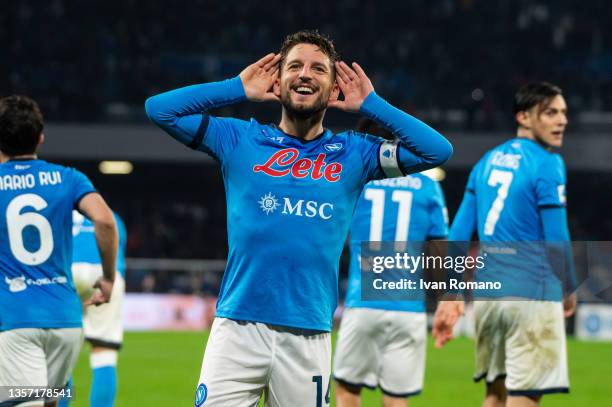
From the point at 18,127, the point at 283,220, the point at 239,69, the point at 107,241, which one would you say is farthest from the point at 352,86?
the point at 239,69

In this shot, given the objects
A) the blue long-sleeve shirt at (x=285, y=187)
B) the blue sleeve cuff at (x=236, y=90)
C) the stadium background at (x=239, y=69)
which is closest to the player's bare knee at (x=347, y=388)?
the blue long-sleeve shirt at (x=285, y=187)

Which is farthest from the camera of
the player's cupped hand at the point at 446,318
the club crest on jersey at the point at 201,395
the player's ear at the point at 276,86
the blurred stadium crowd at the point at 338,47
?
the blurred stadium crowd at the point at 338,47

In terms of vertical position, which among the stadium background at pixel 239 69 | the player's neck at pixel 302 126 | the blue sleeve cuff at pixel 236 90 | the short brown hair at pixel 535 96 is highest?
the stadium background at pixel 239 69

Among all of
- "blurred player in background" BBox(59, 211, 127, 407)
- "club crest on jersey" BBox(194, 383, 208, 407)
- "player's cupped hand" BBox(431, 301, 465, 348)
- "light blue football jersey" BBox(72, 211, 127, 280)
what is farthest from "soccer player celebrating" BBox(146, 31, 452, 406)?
"light blue football jersey" BBox(72, 211, 127, 280)

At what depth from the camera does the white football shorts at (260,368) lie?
3.49 meters

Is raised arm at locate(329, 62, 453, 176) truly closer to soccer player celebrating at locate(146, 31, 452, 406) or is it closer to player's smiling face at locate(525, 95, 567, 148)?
soccer player celebrating at locate(146, 31, 452, 406)

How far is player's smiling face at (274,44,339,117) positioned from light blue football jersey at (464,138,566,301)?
2008mm

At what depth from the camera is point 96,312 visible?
6977mm

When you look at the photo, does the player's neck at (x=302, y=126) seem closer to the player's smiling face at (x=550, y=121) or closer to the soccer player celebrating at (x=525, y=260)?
the soccer player celebrating at (x=525, y=260)

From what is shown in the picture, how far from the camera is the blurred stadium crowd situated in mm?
23734

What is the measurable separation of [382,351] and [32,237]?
2.53 m

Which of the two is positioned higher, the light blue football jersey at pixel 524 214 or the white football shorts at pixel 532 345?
the light blue football jersey at pixel 524 214

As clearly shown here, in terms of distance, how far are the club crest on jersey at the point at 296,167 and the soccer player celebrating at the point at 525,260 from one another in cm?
172

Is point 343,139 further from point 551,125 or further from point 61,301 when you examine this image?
point 551,125
